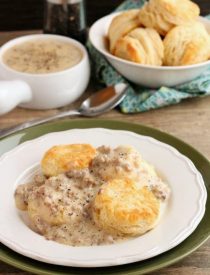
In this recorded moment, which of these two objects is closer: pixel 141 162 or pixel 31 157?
pixel 141 162

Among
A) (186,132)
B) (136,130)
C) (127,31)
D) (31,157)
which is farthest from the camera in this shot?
(127,31)

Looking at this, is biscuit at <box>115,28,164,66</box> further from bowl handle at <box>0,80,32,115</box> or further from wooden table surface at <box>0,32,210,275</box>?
bowl handle at <box>0,80,32,115</box>

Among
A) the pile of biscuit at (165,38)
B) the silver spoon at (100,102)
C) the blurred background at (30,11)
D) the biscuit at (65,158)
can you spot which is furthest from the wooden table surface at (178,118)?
the blurred background at (30,11)

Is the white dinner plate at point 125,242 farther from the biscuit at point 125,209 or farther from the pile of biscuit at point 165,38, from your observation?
the pile of biscuit at point 165,38

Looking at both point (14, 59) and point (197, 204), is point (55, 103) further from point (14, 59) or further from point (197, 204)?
point (197, 204)

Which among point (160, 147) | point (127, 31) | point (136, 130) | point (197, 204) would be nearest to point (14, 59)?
point (127, 31)
